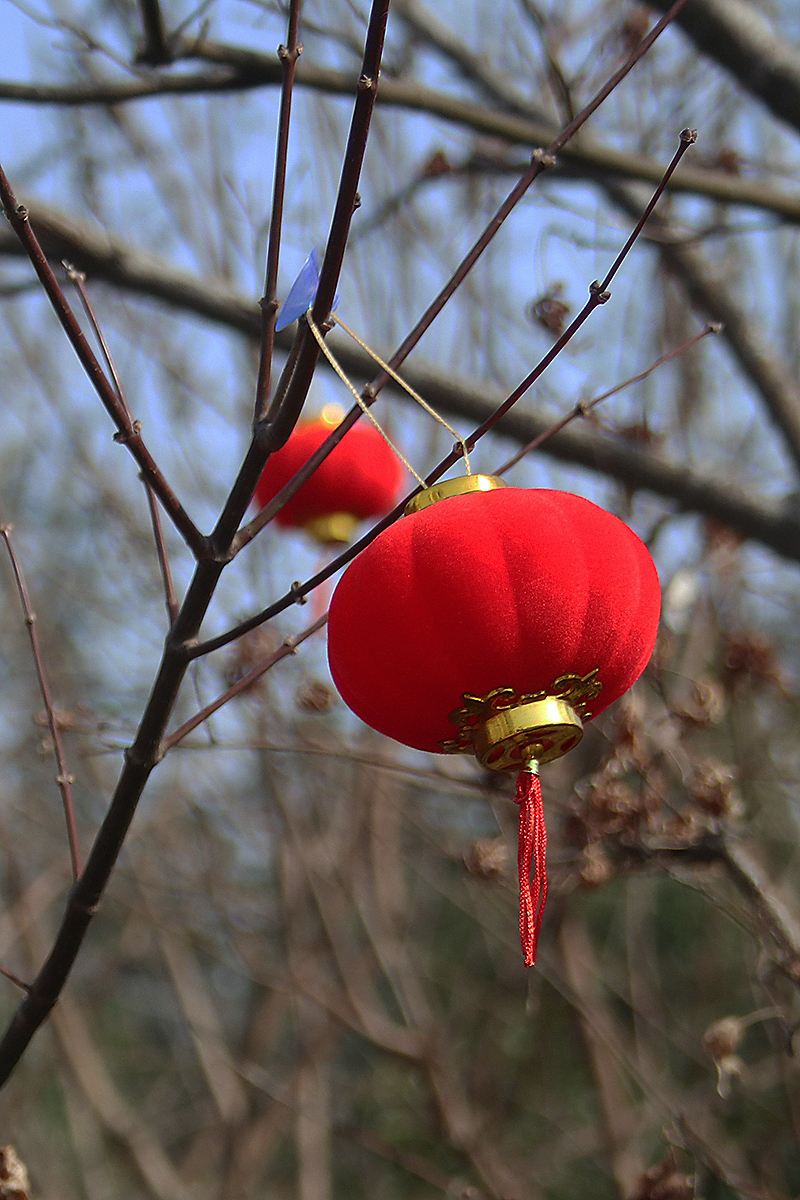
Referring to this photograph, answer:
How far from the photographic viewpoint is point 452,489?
97cm

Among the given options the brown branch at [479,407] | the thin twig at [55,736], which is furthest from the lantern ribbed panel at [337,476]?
the thin twig at [55,736]

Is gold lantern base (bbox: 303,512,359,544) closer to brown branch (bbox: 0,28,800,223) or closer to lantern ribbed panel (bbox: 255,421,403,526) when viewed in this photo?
lantern ribbed panel (bbox: 255,421,403,526)

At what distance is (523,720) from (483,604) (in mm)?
131

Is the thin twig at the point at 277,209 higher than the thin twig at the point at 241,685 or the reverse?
higher

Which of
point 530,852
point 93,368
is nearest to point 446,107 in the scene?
point 93,368

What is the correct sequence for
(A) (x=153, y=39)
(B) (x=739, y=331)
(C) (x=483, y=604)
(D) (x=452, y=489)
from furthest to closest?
(B) (x=739, y=331) → (A) (x=153, y=39) → (D) (x=452, y=489) → (C) (x=483, y=604)

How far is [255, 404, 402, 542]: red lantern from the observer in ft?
5.80

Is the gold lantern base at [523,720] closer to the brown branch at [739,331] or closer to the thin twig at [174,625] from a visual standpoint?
the thin twig at [174,625]

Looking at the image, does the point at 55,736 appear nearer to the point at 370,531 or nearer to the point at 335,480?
the point at 370,531

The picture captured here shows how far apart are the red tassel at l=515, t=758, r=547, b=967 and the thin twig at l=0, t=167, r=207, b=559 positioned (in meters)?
0.37

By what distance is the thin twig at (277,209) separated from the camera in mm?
864

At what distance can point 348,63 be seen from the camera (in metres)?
2.24

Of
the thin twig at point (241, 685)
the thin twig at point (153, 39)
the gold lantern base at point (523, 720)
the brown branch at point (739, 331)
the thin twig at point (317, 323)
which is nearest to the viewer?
the thin twig at point (317, 323)

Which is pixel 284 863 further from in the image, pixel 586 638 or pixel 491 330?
pixel 586 638
